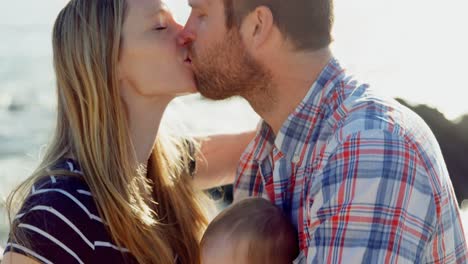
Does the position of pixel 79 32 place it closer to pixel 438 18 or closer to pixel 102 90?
pixel 102 90

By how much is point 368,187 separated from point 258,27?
31.6 inches

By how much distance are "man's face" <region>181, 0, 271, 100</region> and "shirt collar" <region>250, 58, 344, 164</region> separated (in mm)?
210

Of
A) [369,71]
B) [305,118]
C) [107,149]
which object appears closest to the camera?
[305,118]

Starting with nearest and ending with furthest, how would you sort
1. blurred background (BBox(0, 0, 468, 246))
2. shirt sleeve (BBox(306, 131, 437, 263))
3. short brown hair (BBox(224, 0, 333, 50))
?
shirt sleeve (BBox(306, 131, 437, 263)), short brown hair (BBox(224, 0, 333, 50)), blurred background (BBox(0, 0, 468, 246))

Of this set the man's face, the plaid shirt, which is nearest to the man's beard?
the man's face

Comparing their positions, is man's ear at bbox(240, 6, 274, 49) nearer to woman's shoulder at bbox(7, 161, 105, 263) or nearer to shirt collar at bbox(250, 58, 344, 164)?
shirt collar at bbox(250, 58, 344, 164)

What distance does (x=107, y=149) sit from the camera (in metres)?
2.87

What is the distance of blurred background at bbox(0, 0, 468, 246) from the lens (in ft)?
20.6

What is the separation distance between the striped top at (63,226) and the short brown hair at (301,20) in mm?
834

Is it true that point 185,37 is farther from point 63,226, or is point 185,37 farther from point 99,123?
point 63,226

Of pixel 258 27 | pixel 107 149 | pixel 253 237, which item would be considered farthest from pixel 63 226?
pixel 258 27

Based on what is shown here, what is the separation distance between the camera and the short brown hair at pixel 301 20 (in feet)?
8.87

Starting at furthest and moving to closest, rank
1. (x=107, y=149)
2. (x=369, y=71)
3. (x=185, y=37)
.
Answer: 1. (x=369, y=71)
2. (x=185, y=37)
3. (x=107, y=149)

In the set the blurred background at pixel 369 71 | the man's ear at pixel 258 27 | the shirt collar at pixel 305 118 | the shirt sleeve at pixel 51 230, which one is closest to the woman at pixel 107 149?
the shirt sleeve at pixel 51 230
